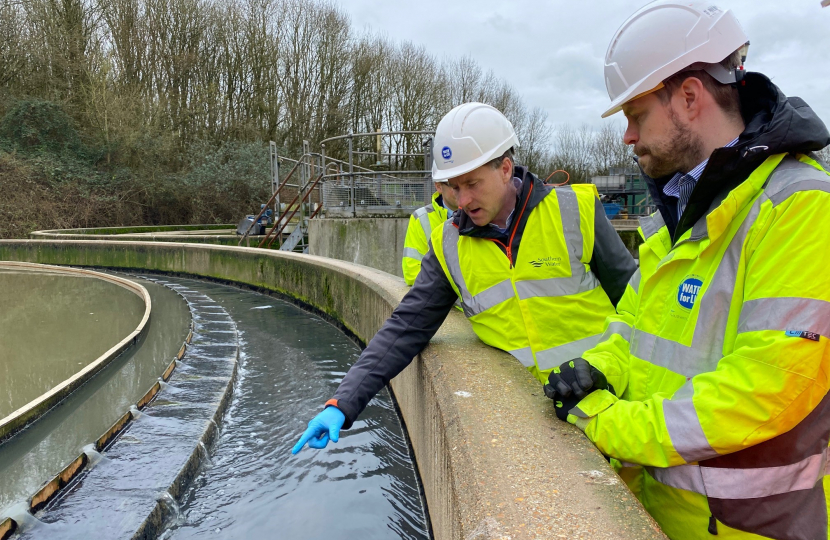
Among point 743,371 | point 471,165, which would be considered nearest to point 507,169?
point 471,165

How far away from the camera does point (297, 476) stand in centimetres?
389

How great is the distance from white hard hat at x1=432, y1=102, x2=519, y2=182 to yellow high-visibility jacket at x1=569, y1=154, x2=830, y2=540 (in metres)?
1.30

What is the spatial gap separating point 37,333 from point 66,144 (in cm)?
2163

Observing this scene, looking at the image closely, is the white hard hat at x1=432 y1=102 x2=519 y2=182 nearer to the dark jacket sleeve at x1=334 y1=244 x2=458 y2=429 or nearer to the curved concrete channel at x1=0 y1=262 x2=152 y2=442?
the dark jacket sleeve at x1=334 y1=244 x2=458 y2=429

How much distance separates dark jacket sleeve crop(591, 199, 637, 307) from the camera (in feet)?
8.87

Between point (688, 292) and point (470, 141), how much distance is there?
1474mm

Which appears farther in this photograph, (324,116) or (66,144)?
(324,116)

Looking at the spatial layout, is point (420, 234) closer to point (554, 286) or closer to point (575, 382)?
point (554, 286)

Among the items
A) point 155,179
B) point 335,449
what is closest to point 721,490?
point 335,449

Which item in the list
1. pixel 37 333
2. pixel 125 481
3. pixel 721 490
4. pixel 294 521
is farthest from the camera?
pixel 37 333

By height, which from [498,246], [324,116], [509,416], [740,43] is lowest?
[509,416]

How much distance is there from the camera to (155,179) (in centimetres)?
2709

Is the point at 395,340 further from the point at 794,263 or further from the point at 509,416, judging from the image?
the point at 794,263

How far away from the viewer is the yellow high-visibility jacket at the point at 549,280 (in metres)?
2.64
